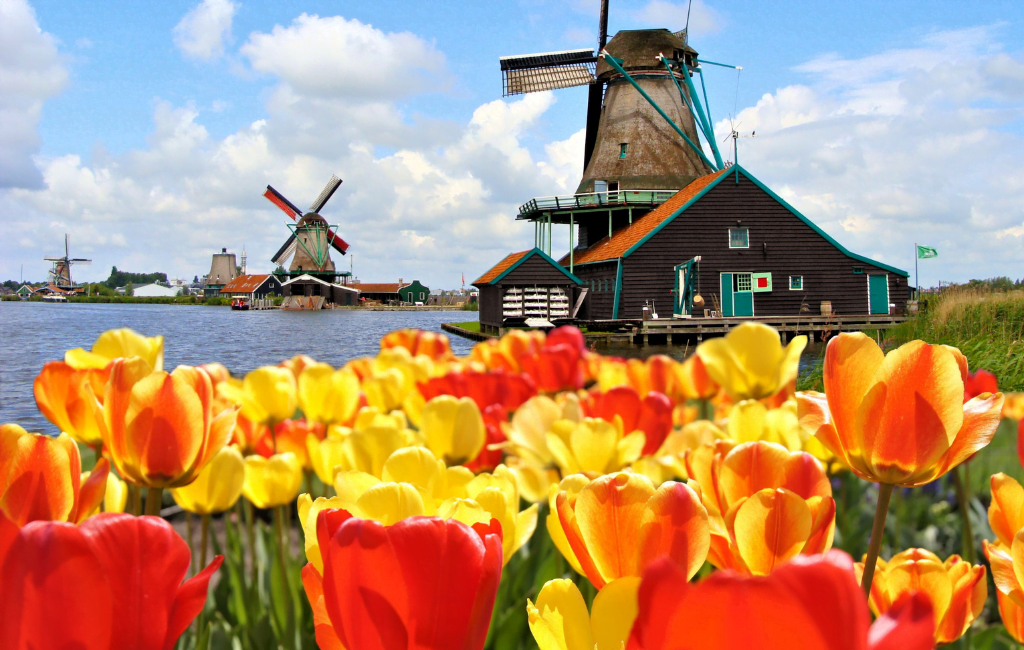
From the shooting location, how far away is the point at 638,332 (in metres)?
19.8

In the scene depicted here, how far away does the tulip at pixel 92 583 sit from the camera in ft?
1.25

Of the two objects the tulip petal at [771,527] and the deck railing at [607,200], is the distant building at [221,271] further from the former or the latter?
the tulip petal at [771,527]

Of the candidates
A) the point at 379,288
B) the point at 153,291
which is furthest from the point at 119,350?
the point at 153,291

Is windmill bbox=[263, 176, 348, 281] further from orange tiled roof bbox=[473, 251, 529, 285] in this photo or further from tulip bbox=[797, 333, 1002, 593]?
tulip bbox=[797, 333, 1002, 593]

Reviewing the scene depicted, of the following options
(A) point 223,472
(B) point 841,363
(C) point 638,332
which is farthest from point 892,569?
(C) point 638,332

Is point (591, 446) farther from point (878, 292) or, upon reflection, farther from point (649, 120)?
point (649, 120)

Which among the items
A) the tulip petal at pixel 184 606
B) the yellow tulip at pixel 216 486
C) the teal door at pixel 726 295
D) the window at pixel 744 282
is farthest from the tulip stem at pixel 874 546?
the window at pixel 744 282

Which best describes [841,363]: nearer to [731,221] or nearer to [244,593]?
[244,593]

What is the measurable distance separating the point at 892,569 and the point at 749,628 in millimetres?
429

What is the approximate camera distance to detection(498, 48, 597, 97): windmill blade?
28438 mm

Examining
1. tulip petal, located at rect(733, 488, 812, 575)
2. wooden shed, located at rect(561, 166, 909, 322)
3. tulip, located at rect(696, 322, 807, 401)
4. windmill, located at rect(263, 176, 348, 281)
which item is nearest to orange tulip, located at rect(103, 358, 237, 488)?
tulip petal, located at rect(733, 488, 812, 575)

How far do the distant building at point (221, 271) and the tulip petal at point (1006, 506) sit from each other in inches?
2994

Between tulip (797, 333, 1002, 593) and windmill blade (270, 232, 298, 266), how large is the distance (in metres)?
50.2

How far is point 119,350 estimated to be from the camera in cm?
147
